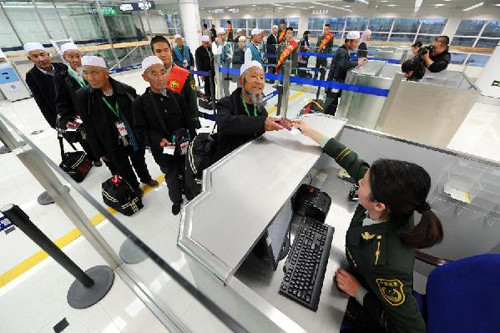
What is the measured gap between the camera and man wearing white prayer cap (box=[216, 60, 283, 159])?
1.63 meters

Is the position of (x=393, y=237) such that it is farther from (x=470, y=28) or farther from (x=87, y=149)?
(x=470, y=28)

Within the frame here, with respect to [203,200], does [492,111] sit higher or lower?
lower

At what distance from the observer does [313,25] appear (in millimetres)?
19312

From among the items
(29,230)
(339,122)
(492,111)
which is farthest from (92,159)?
(492,111)

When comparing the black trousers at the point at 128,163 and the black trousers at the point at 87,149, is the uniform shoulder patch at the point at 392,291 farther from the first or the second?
the black trousers at the point at 87,149

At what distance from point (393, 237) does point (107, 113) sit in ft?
9.88

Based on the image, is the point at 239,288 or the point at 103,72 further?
the point at 103,72

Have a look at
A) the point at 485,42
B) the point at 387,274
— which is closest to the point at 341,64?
the point at 387,274

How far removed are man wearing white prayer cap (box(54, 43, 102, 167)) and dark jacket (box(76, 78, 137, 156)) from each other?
44 centimetres

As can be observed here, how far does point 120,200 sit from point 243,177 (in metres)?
2.29

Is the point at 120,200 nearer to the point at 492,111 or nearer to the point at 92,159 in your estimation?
the point at 92,159

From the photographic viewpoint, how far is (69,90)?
2834 mm

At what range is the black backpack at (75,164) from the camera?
11.1 ft

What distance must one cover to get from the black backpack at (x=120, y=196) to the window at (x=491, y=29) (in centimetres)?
1935
